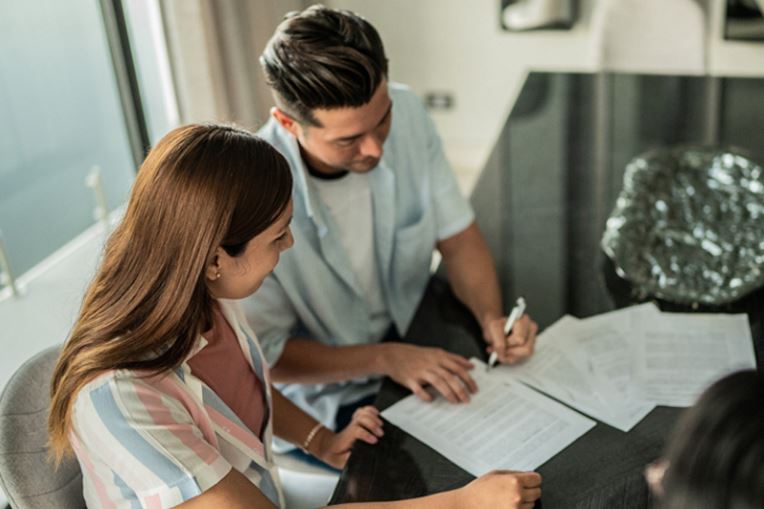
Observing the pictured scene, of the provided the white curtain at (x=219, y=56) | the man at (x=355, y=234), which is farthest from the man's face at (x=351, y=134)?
the white curtain at (x=219, y=56)

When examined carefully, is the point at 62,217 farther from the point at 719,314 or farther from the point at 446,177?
the point at 719,314

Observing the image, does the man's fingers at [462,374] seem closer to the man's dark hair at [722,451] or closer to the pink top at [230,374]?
the pink top at [230,374]

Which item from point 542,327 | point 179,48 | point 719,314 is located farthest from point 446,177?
point 179,48

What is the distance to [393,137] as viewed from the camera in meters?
1.62

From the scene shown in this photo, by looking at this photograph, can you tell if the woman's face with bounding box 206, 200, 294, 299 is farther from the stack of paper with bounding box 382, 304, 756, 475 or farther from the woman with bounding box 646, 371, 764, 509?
the woman with bounding box 646, 371, 764, 509

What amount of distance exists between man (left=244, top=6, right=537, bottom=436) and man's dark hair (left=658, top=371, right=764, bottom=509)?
63 centimetres

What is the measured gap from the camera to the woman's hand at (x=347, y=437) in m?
1.22

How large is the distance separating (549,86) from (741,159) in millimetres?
724

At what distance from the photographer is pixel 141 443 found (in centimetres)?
97

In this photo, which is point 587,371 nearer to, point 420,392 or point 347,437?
point 420,392

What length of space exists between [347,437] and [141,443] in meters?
0.40

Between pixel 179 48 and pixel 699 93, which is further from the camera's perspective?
pixel 179 48

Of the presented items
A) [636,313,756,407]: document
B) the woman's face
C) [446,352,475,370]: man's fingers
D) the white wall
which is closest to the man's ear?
the woman's face

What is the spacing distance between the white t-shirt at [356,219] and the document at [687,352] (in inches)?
19.5
